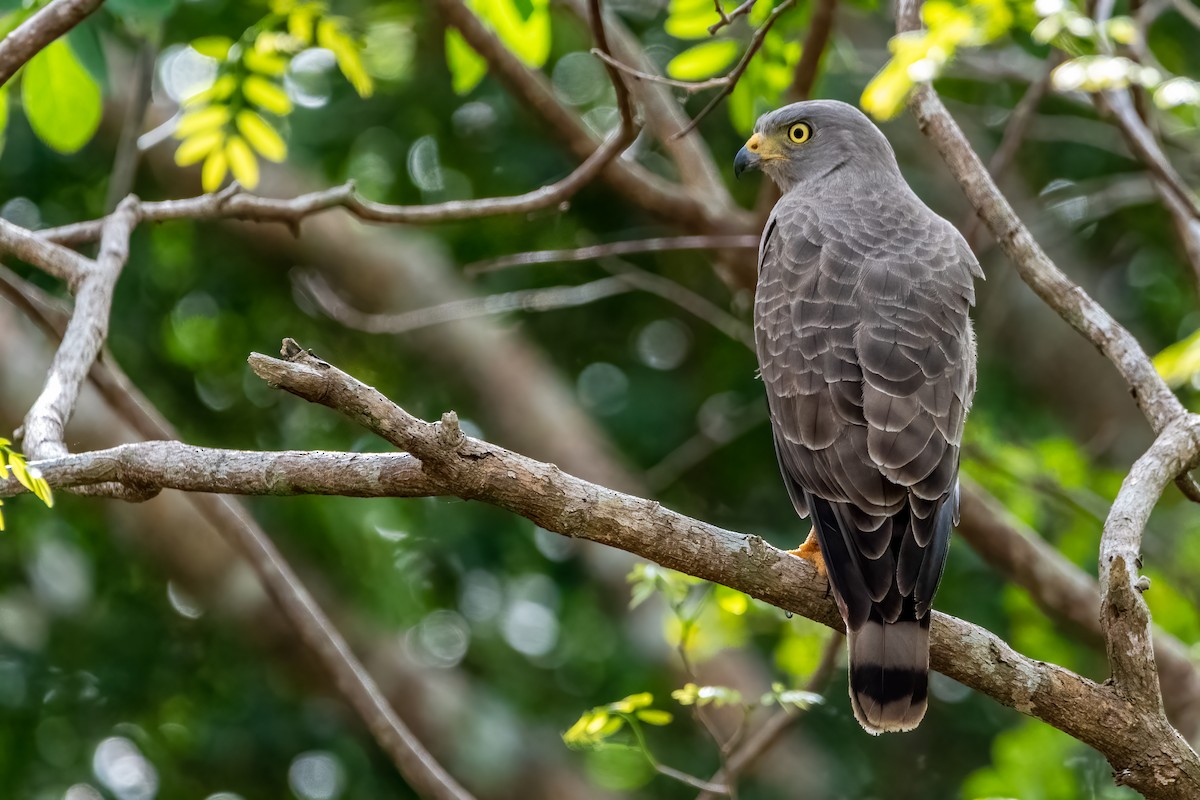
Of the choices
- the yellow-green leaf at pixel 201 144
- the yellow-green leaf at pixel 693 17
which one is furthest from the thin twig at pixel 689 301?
the yellow-green leaf at pixel 201 144

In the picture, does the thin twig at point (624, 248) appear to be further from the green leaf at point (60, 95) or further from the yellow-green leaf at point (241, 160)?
the green leaf at point (60, 95)

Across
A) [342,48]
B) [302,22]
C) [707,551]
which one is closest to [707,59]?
[342,48]

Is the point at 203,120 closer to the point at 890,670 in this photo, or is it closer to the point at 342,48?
the point at 342,48

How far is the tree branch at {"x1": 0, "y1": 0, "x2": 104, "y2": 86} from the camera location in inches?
146

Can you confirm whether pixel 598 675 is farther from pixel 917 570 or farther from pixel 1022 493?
Result: pixel 917 570

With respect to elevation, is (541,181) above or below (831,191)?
below

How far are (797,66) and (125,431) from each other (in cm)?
342

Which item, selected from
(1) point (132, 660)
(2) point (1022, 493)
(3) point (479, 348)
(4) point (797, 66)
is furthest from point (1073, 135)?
(1) point (132, 660)

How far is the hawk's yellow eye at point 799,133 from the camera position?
17.1 feet

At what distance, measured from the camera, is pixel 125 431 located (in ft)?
20.8

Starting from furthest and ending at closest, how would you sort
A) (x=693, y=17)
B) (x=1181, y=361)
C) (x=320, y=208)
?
(x=693, y=17) → (x=320, y=208) → (x=1181, y=361)

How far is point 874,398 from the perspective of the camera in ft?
13.0

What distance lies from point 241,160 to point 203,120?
21cm

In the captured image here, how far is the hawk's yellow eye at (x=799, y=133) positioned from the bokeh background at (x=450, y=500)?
58 centimetres
